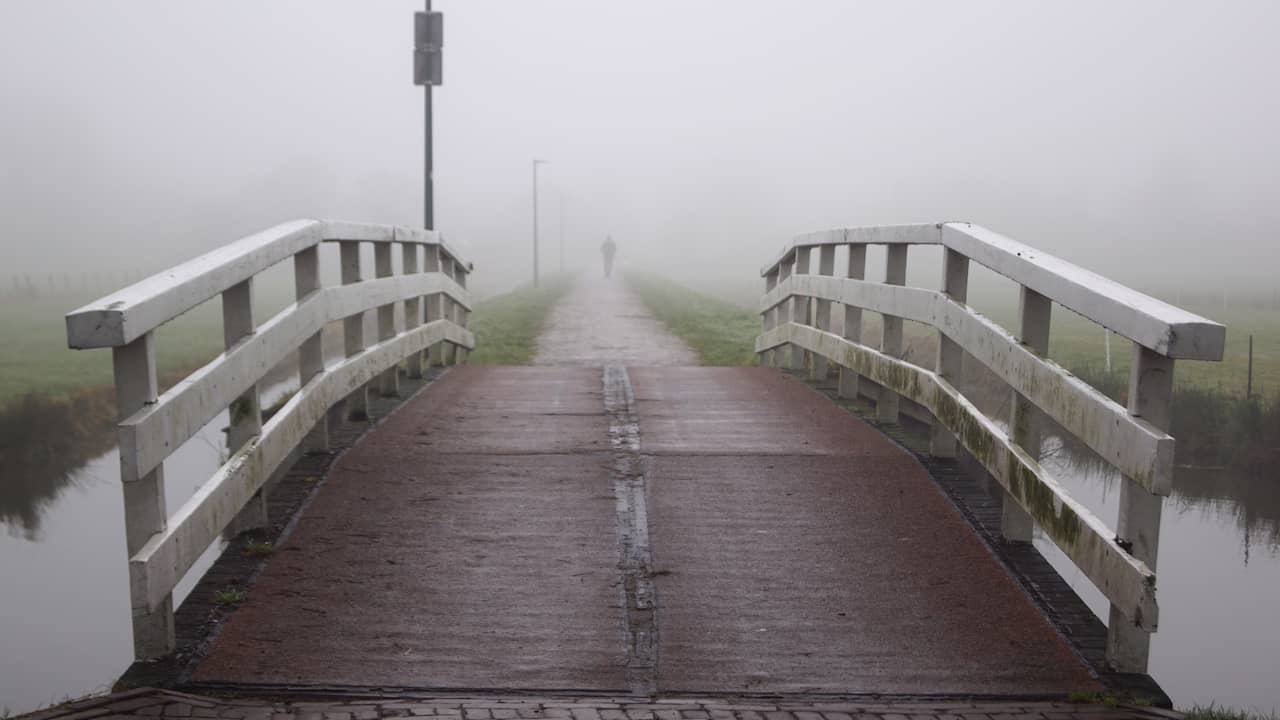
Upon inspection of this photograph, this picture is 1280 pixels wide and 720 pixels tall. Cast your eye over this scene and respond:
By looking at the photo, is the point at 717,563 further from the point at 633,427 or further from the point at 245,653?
the point at 633,427

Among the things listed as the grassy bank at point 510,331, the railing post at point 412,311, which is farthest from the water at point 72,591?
the grassy bank at point 510,331

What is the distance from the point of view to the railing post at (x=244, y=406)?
466cm

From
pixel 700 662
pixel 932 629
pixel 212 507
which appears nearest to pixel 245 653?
pixel 212 507

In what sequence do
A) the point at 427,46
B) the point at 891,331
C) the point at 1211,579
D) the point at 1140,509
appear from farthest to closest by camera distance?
the point at 427,46 < the point at 1211,579 < the point at 891,331 < the point at 1140,509

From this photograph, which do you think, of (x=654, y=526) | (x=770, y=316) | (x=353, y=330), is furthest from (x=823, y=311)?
(x=654, y=526)

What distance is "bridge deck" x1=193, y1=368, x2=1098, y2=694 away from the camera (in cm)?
372

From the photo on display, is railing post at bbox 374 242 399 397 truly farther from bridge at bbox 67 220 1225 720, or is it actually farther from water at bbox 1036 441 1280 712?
water at bbox 1036 441 1280 712

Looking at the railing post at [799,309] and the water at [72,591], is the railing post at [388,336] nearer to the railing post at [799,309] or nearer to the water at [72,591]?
the water at [72,591]

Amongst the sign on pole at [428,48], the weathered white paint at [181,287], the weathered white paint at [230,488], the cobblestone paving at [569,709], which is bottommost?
the cobblestone paving at [569,709]

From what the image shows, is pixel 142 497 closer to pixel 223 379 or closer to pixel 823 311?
pixel 223 379

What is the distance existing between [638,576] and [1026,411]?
70.0 inches

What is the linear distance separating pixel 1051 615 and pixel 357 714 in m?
2.52

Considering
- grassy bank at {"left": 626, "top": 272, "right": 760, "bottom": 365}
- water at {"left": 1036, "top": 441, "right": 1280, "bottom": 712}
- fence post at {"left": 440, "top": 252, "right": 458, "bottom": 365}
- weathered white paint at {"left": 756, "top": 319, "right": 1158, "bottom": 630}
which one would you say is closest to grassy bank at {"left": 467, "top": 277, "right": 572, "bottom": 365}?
fence post at {"left": 440, "top": 252, "right": 458, "bottom": 365}

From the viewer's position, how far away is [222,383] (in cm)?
434
